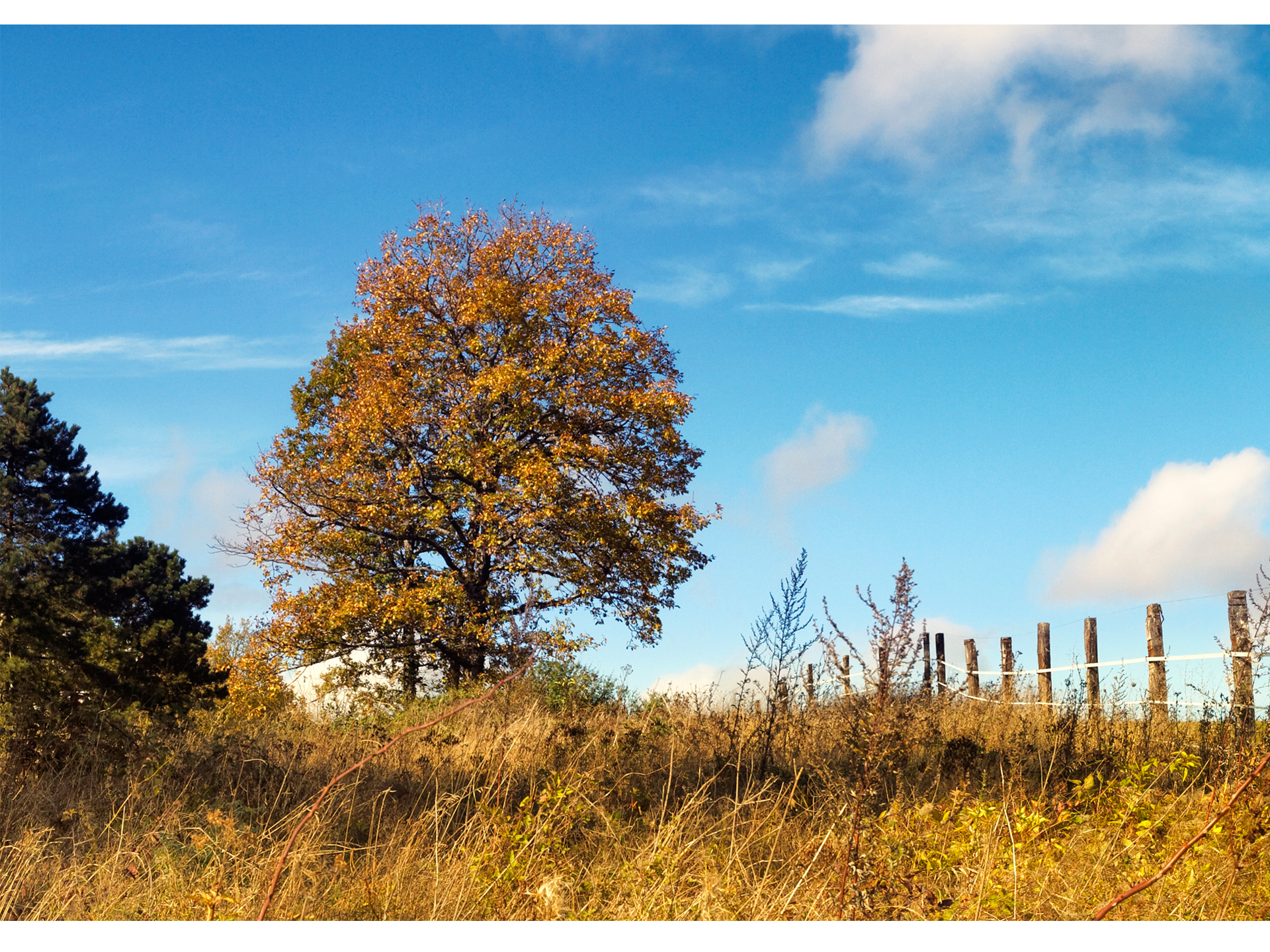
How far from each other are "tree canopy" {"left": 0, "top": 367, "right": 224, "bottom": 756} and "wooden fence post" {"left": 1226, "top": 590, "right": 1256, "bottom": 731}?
1081 cm

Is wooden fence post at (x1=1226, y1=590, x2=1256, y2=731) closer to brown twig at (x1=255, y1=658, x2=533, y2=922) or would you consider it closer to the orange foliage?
brown twig at (x1=255, y1=658, x2=533, y2=922)

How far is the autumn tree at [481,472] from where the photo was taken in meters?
16.8

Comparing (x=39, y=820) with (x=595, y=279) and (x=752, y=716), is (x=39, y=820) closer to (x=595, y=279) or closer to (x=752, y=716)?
(x=752, y=716)

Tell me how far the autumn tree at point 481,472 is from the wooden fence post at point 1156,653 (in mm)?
7734

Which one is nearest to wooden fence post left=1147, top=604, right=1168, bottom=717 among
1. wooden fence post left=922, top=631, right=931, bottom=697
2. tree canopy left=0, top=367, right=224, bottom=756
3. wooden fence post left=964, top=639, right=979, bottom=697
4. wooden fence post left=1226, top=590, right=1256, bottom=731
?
wooden fence post left=1226, top=590, right=1256, bottom=731

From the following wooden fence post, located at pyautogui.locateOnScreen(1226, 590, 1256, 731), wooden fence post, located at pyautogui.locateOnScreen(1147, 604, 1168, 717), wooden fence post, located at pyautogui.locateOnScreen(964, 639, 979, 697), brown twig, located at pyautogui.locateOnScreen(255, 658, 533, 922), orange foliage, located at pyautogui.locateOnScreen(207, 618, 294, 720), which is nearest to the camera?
brown twig, located at pyautogui.locateOnScreen(255, 658, 533, 922)

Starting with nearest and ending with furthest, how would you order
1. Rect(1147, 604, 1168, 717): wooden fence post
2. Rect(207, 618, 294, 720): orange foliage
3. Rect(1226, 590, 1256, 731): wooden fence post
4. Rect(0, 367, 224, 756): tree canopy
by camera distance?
Rect(1226, 590, 1256, 731): wooden fence post < Rect(0, 367, 224, 756): tree canopy < Rect(1147, 604, 1168, 717): wooden fence post < Rect(207, 618, 294, 720): orange foliage

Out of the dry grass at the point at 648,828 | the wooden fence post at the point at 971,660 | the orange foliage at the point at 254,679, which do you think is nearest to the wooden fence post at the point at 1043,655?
the wooden fence post at the point at 971,660

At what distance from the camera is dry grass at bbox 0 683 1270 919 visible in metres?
4.36

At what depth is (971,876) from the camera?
15.6 ft

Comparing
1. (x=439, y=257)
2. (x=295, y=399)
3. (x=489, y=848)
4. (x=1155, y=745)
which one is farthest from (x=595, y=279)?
(x=489, y=848)

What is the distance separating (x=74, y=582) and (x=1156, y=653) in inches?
647

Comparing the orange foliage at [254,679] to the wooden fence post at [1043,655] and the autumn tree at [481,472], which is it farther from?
the wooden fence post at [1043,655]

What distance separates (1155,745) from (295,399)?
58.3ft
